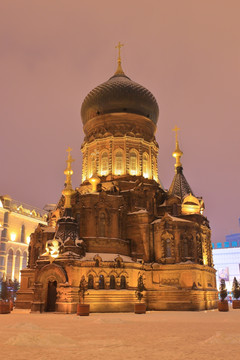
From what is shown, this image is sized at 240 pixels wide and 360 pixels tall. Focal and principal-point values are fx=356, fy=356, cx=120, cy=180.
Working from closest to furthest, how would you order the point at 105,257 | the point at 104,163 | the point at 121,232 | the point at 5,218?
the point at 105,257 → the point at 121,232 → the point at 104,163 → the point at 5,218

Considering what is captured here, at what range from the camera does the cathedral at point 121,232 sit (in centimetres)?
3412

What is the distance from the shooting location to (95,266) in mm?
34750

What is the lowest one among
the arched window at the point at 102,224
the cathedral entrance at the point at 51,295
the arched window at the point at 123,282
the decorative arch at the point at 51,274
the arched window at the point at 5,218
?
the cathedral entrance at the point at 51,295

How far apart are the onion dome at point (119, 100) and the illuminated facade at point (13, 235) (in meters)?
26.2

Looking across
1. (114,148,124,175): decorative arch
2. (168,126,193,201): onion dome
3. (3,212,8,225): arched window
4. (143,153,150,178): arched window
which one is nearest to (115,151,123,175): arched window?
(114,148,124,175): decorative arch

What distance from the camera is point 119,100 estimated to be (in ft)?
158

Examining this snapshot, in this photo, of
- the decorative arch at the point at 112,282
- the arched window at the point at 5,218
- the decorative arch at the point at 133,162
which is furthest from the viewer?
the arched window at the point at 5,218

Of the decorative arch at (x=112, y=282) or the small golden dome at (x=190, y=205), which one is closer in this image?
the decorative arch at (x=112, y=282)

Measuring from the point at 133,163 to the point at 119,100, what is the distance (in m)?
8.83

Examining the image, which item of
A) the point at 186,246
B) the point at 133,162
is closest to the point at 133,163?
the point at 133,162

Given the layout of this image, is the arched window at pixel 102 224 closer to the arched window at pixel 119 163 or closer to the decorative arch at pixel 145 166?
the arched window at pixel 119 163

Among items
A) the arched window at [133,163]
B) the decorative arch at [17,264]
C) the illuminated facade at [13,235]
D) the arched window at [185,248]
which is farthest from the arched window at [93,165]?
the decorative arch at [17,264]

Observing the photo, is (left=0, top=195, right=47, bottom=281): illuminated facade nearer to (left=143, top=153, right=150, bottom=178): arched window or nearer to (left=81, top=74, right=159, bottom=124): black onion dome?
(left=81, top=74, right=159, bottom=124): black onion dome

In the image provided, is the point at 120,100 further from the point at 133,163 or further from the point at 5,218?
the point at 5,218
